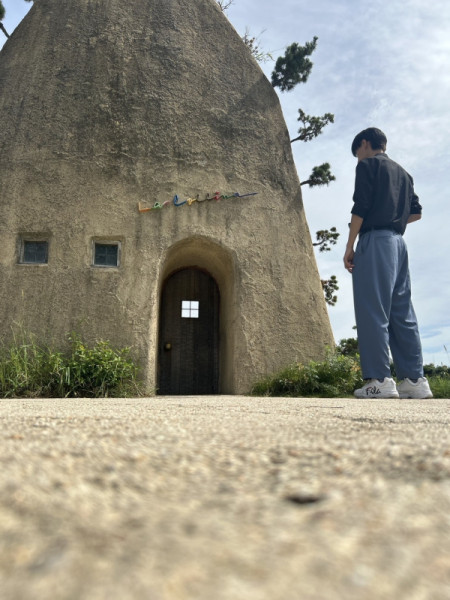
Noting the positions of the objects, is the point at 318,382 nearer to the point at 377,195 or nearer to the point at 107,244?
the point at 377,195

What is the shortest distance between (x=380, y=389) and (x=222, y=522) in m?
4.12

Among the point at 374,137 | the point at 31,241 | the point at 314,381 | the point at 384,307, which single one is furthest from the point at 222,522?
the point at 31,241

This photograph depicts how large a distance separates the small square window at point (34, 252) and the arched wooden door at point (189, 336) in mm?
2924

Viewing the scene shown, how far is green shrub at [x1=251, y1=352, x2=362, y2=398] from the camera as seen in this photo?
18.2ft

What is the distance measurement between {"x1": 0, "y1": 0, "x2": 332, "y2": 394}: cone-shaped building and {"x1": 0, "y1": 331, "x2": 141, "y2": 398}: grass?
23 centimetres

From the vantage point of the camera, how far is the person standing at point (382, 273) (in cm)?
461

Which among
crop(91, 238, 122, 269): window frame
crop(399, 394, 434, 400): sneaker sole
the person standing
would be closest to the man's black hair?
the person standing

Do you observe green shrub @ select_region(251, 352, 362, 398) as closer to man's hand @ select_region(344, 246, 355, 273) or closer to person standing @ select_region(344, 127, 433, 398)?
person standing @ select_region(344, 127, 433, 398)

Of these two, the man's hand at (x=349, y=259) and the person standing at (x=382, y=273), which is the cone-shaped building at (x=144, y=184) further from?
the person standing at (x=382, y=273)

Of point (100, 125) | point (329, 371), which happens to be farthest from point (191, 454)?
point (100, 125)

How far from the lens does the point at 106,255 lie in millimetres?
6160

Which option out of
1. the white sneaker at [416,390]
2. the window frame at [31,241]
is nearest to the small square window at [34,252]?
the window frame at [31,241]

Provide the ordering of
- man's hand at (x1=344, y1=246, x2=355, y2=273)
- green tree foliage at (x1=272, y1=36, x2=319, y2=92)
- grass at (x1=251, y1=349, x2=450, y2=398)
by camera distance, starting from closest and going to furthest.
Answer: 1. man's hand at (x1=344, y1=246, x2=355, y2=273)
2. grass at (x1=251, y1=349, x2=450, y2=398)
3. green tree foliage at (x1=272, y1=36, x2=319, y2=92)

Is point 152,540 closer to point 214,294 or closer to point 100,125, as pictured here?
point 100,125
